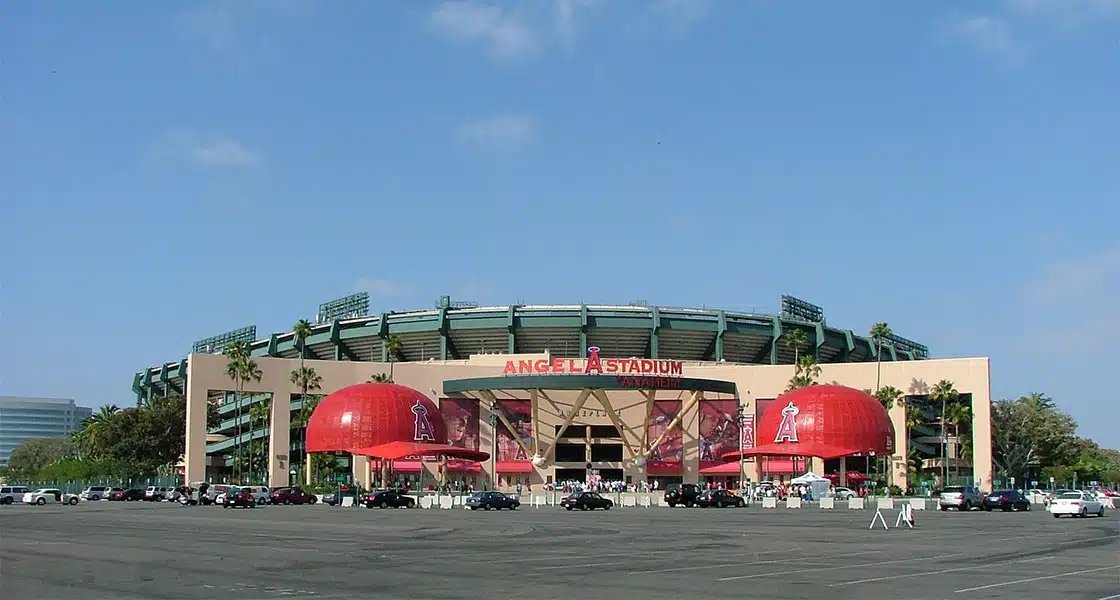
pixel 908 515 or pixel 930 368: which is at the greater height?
pixel 930 368

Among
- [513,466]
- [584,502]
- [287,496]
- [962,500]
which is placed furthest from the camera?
[513,466]

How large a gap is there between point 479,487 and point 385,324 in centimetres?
2559

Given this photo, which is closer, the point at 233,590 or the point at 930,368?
the point at 233,590

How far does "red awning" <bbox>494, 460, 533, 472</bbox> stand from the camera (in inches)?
4343

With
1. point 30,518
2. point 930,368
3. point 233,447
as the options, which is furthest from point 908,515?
point 233,447

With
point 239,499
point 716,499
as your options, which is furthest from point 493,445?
point 239,499

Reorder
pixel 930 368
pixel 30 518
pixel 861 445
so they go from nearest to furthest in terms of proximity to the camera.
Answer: pixel 30 518 → pixel 861 445 → pixel 930 368

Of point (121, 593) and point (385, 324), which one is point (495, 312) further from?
point (121, 593)

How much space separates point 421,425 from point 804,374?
39.5m

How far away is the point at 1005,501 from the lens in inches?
2699

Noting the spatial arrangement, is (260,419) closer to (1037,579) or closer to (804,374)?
(804,374)

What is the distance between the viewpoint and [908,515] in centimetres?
4397

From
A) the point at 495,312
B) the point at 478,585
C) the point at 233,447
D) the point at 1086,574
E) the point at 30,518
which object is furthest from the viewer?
the point at 233,447

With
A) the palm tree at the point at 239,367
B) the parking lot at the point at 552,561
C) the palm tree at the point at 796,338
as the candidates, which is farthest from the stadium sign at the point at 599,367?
the parking lot at the point at 552,561
